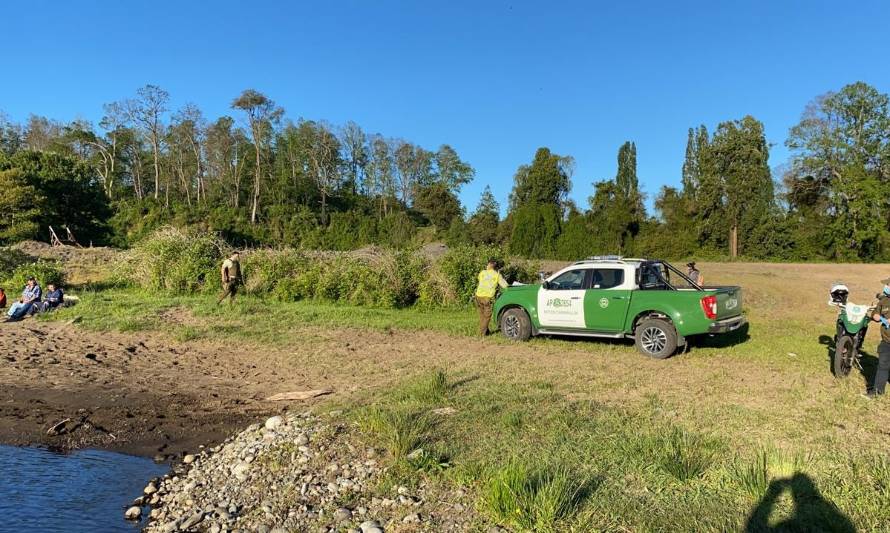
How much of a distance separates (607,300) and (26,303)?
14.4 meters

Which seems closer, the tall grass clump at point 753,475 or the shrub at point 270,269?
the tall grass clump at point 753,475

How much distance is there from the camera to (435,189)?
6406cm

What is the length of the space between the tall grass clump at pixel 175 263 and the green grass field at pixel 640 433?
8763 mm

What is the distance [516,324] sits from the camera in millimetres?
12055

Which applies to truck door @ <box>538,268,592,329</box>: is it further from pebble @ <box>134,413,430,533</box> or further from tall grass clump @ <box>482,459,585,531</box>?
tall grass clump @ <box>482,459,585,531</box>

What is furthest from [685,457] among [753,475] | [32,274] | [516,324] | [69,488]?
[32,274]

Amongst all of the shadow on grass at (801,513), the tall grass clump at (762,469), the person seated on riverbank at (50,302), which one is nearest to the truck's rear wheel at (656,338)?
the tall grass clump at (762,469)

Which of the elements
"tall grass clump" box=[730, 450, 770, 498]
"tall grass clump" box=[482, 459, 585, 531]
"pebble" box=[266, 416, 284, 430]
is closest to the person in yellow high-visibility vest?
"pebble" box=[266, 416, 284, 430]

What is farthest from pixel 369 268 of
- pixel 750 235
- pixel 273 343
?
pixel 750 235

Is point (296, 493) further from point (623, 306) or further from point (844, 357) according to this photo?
point (844, 357)

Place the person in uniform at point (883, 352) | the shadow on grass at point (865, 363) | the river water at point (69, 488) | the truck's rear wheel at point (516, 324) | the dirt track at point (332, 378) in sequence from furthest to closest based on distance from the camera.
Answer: the truck's rear wheel at point (516, 324) → the shadow on grass at point (865, 363) → the person in uniform at point (883, 352) → the dirt track at point (332, 378) → the river water at point (69, 488)

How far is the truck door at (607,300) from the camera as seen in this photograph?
10.6 meters

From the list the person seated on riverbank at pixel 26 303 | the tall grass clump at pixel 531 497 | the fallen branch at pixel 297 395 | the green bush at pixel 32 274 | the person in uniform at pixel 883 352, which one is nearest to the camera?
the tall grass clump at pixel 531 497

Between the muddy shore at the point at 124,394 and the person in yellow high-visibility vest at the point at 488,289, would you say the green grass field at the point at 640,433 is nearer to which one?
the person in yellow high-visibility vest at the point at 488,289
